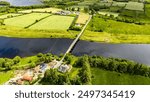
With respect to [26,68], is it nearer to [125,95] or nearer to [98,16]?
[125,95]

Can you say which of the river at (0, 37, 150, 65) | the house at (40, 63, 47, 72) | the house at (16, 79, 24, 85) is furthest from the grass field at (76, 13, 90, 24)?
the house at (16, 79, 24, 85)

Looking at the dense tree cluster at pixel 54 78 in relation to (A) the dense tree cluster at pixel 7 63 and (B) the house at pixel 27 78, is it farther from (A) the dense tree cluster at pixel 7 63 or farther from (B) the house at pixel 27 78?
(A) the dense tree cluster at pixel 7 63

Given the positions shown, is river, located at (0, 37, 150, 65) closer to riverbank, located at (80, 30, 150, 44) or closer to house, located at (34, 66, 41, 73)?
riverbank, located at (80, 30, 150, 44)

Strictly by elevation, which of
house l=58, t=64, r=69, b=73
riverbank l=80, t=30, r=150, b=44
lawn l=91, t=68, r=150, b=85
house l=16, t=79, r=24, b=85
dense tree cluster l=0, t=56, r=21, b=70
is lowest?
riverbank l=80, t=30, r=150, b=44

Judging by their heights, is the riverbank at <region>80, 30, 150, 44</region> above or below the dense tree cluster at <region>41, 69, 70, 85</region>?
below

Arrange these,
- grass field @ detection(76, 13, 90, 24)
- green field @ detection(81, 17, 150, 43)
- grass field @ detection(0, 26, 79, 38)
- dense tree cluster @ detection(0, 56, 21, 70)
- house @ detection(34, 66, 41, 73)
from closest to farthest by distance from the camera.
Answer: house @ detection(34, 66, 41, 73), dense tree cluster @ detection(0, 56, 21, 70), grass field @ detection(0, 26, 79, 38), green field @ detection(81, 17, 150, 43), grass field @ detection(76, 13, 90, 24)

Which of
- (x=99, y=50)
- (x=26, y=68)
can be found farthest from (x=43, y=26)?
(x=26, y=68)
